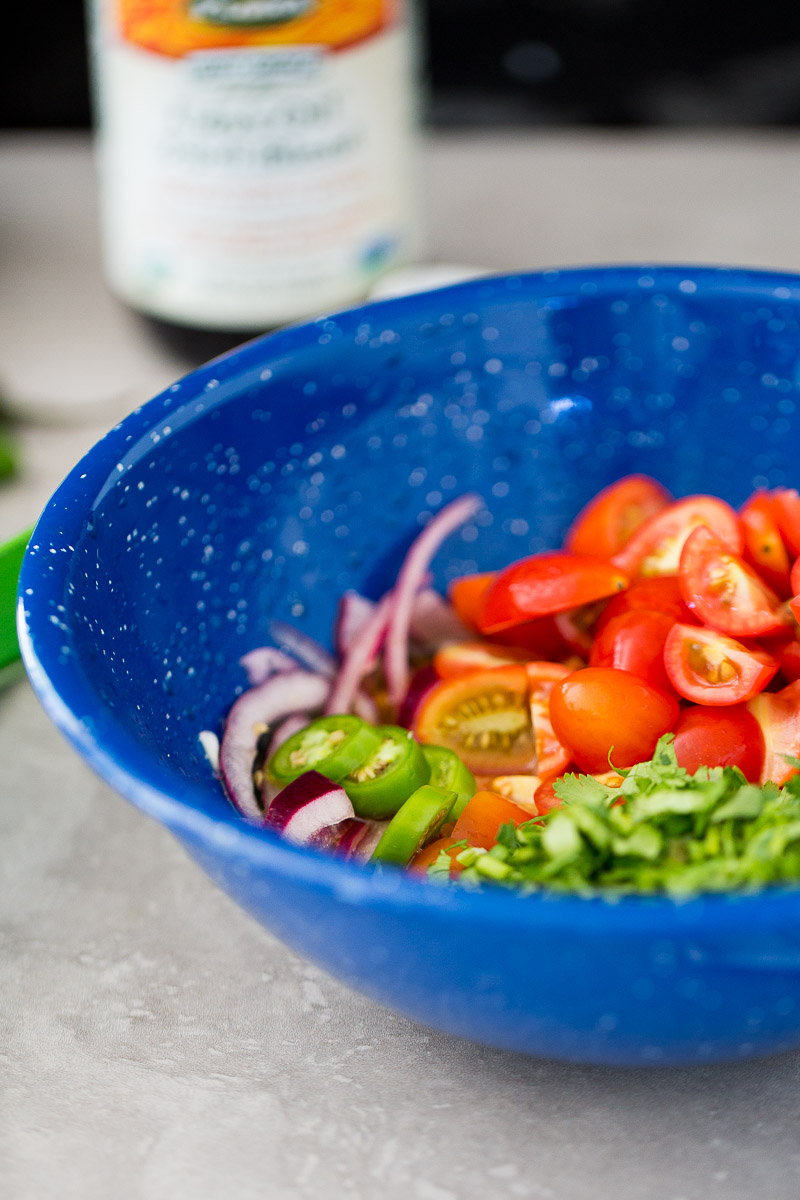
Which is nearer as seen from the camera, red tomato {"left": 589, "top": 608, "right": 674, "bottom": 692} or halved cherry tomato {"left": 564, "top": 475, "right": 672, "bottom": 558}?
red tomato {"left": 589, "top": 608, "right": 674, "bottom": 692}

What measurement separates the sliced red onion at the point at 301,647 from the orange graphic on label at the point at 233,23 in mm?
645

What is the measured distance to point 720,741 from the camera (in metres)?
0.86

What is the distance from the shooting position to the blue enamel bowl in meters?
0.60

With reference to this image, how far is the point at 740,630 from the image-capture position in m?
0.91

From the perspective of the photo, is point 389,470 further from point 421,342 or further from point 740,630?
point 740,630

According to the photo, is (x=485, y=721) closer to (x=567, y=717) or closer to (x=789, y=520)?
(x=567, y=717)

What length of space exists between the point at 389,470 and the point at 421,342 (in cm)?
12

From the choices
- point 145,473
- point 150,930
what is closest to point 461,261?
point 145,473

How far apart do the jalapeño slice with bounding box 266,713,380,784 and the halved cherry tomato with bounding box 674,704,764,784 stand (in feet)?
0.72

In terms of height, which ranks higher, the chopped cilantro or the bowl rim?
the bowl rim

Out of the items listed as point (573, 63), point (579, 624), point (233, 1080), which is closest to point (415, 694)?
point (579, 624)

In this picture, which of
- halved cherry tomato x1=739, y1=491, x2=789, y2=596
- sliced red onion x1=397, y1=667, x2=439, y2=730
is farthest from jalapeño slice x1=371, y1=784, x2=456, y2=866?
halved cherry tomato x1=739, y1=491, x2=789, y2=596

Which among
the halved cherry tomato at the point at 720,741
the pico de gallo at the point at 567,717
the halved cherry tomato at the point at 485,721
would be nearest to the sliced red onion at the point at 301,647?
the pico de gallo at the point at 567,717

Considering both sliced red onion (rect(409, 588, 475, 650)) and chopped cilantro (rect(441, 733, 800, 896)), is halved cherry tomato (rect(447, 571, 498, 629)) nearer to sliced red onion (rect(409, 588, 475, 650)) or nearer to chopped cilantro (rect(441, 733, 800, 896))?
sliced red onion (rect(409, 588, 475, 650))
